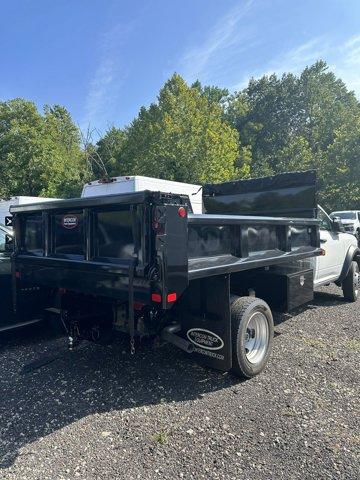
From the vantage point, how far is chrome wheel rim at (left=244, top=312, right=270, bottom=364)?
412cm

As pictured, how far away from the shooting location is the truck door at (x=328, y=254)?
21.4 feet

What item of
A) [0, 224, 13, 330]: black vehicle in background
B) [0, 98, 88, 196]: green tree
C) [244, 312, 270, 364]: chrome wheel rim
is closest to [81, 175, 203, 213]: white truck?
[0, 224, 13, 330]: black vehicle in background

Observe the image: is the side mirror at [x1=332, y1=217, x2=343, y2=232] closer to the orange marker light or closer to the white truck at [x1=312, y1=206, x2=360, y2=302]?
the white truck at [x1=312, y1=206, x2=360, y2=302]

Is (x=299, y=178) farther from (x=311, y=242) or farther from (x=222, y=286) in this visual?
(x=222, y=286)

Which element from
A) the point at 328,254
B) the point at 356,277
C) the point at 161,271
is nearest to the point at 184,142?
the point at 356,277

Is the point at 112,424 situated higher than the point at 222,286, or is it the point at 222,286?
the point at 222,286

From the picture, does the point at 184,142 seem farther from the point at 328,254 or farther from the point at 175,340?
the point at 175,340

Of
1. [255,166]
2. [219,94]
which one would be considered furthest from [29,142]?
[219,94]

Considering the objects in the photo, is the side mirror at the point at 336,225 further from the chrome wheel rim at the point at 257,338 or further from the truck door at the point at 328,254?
the chrome wheel rim at the point at 257,338

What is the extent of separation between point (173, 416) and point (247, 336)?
4.15 ft

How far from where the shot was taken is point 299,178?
238 inches

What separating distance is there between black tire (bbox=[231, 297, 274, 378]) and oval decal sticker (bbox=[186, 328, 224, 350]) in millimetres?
174

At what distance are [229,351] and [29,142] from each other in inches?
826

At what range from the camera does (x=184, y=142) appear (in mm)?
22094
